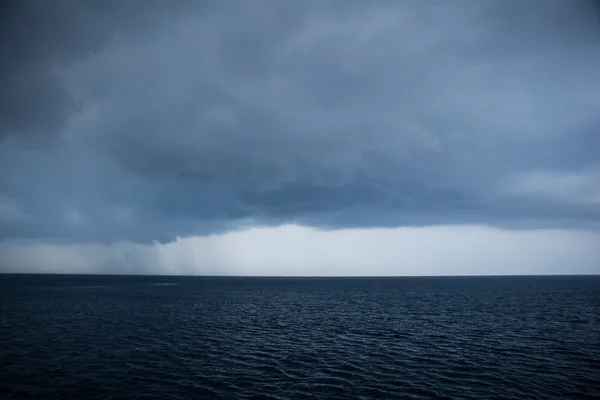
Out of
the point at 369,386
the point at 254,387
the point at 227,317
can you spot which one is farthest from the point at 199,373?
the point at 227,317

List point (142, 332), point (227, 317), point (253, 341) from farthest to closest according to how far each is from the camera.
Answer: point (227, 317)
point (142, 332)
point (253, 341)

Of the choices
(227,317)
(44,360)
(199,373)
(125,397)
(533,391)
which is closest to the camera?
(125,397)

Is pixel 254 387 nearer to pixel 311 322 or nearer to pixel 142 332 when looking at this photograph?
pixel 142 332

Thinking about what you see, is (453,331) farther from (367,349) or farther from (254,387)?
(254,387)

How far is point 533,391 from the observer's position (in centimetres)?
3138

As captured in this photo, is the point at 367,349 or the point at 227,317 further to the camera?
the point at 227,317

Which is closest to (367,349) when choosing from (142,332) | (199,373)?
(199,373)

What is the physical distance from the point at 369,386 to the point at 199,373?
17.4 meters

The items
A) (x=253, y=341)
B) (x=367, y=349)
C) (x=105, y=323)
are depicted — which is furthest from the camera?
(x=105, y=323)

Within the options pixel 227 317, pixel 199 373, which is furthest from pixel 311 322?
pixel 199 373

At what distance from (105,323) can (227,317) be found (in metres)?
24.2

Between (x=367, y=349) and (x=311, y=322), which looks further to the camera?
(x=311, y=322)

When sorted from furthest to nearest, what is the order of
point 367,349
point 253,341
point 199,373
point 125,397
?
point 253,341
point 367,349
point 199,373
point 125,397

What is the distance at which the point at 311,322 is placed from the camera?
70688 millimetres
